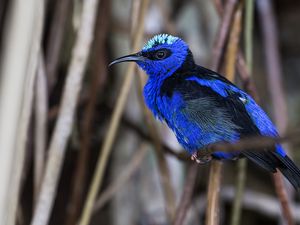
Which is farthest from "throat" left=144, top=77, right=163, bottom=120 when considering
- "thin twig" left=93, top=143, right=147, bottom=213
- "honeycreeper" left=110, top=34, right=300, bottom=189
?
"thin twig" left=93, top=143, right=147, bottom=213

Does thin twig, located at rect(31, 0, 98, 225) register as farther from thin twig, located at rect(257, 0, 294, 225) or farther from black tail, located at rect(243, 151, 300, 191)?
thin twig, located at rect(257, 0, 294, 225)

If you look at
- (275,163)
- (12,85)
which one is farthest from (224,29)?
(12,85)

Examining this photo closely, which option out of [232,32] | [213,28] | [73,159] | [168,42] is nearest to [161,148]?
[168,42]

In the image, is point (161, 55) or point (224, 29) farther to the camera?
point (161, 55)

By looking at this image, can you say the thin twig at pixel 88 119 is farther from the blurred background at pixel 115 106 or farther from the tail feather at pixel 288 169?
the tail feather at pixel 288 169

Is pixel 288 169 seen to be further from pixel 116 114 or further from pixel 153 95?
pixel 116 114

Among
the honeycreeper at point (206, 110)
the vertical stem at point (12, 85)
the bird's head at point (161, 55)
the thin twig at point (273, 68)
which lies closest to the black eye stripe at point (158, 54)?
the bird's head at point (161, 55)
